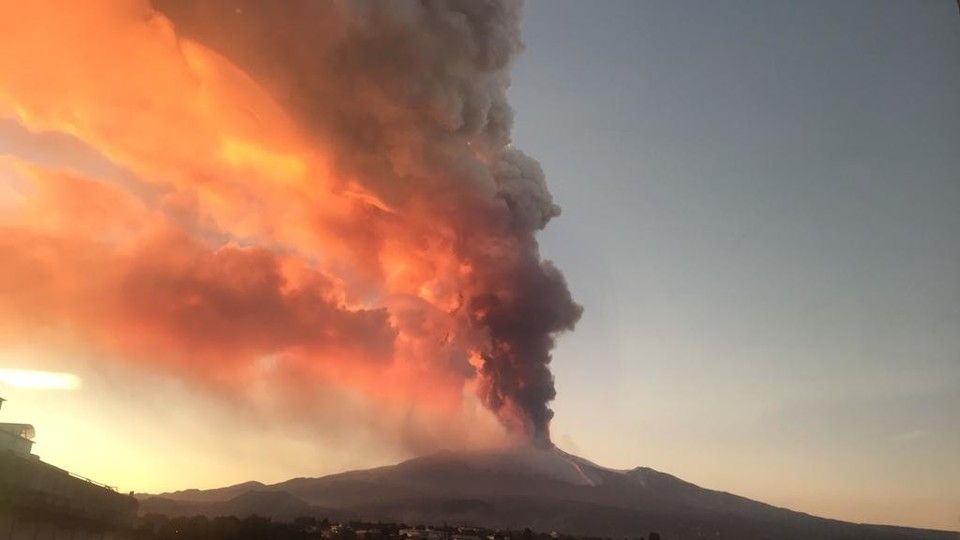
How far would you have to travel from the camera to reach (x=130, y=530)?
194 ft

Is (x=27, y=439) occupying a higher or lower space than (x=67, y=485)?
higher

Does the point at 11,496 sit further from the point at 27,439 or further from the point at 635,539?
the point at 635,539

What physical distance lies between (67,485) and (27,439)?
8611mm

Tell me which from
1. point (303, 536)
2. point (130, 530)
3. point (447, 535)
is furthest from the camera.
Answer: point (447, 535)

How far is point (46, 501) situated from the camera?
146ft

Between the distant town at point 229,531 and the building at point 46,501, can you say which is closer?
the building at point 46,501

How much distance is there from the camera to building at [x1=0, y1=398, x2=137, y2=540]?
41.9 metres

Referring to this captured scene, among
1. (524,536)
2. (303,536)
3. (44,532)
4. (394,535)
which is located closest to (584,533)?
(524,536)

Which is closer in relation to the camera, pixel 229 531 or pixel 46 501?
pixel 46 501

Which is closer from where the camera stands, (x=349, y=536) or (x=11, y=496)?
(x=11, y=496)

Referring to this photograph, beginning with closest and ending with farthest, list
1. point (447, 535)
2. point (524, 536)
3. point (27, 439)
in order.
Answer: point (27, 439), point (447, 535), point (524, 536)

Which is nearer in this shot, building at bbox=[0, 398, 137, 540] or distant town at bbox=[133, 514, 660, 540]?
building at bbox=[0, 398, 137, 540]

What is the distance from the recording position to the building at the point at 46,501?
4194 centimetres

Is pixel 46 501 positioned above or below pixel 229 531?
above
